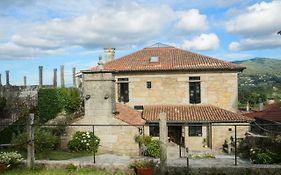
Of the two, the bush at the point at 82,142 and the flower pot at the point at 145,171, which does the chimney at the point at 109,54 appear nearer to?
the bush at the point at 82,142

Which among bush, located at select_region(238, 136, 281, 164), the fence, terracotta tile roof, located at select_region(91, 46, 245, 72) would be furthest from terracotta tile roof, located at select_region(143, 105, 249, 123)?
bush, located at select_region(238, 136, 281, 164)

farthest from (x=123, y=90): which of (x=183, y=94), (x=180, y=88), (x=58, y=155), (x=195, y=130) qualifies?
(x=58, y=155)

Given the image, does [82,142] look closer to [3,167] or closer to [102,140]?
[102,140]

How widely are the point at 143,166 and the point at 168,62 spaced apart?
1742 cm

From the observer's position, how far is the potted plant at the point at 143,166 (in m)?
11.7

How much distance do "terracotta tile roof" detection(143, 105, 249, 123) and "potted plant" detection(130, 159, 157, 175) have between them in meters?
12.6

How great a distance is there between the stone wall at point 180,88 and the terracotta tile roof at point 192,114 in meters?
0.67

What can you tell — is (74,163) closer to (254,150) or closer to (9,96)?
(254,150)

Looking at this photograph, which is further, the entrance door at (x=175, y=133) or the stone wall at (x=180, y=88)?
the stone wall at (x=180, y=88)

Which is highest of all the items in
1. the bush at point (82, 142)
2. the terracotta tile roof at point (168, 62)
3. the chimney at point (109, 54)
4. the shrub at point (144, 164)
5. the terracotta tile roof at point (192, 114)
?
the chimney at point (109, 54)

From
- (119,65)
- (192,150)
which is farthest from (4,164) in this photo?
(119,65)

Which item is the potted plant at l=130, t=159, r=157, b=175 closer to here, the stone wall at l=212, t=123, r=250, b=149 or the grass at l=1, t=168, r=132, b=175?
the grass at l=1, t=168, r=132, b=175

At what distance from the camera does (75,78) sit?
3244 cm

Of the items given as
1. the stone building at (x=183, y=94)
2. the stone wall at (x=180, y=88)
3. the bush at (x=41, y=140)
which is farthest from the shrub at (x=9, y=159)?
the stone wall at (x=180, y=88)
